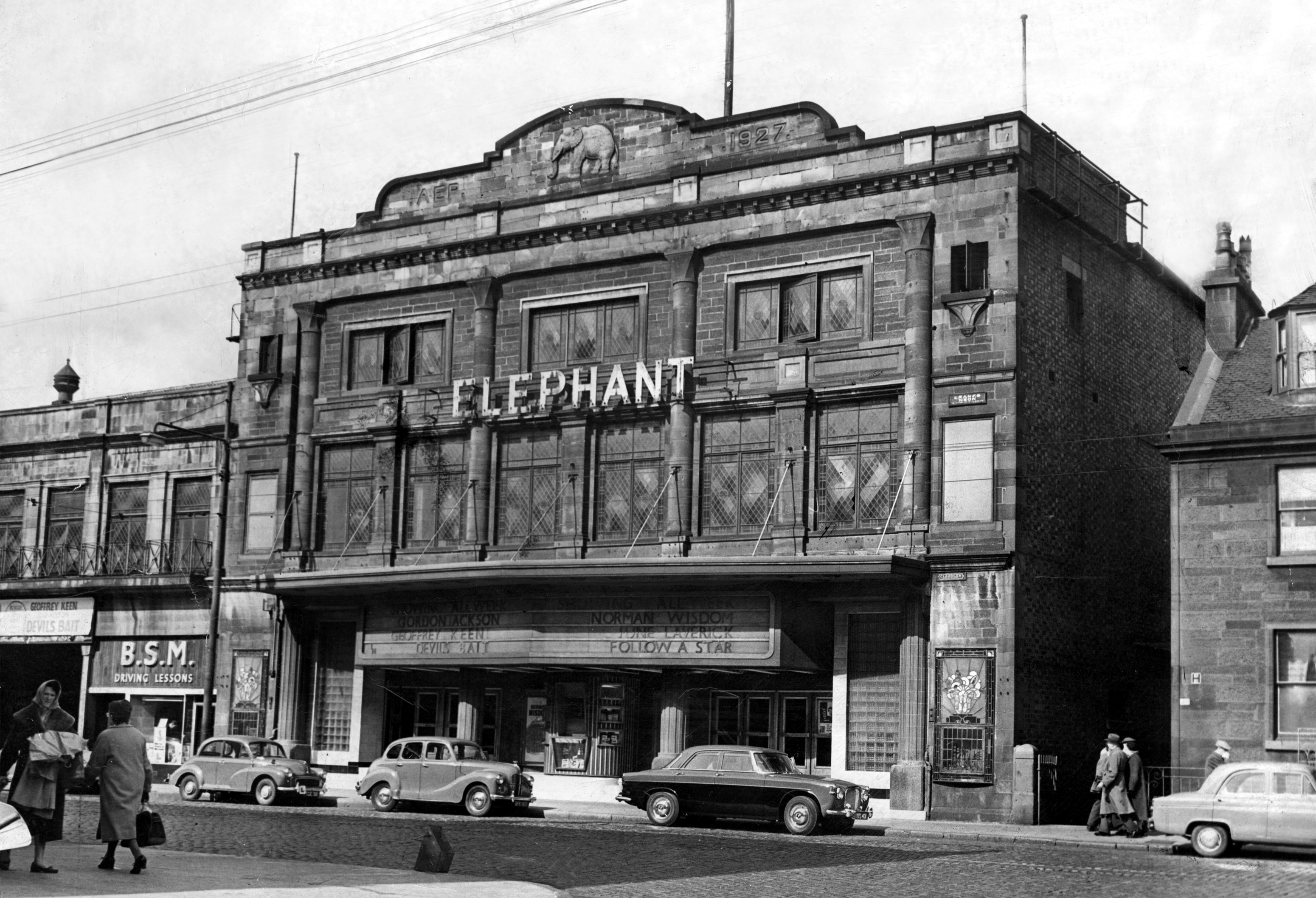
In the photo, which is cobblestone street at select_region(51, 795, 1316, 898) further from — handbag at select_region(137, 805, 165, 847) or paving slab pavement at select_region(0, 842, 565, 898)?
handbag at select_region(137, 805, 165, 847)

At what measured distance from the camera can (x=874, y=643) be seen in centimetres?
3259

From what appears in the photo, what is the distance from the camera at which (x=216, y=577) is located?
39.6m

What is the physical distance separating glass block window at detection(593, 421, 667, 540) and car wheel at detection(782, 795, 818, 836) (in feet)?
31.3

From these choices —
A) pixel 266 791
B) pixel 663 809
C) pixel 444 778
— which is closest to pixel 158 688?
pixel 266 791

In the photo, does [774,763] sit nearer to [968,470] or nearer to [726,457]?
[968,470]

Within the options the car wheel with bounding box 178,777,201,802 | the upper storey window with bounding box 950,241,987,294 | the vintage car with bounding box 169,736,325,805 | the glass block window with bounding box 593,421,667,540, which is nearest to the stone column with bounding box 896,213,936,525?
the upper storey window with bounding box 950,241,987,294

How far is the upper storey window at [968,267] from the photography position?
1272 inches

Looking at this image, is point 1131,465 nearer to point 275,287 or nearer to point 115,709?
point 275,287

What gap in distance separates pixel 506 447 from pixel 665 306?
198 inches

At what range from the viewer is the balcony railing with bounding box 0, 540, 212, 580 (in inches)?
1674

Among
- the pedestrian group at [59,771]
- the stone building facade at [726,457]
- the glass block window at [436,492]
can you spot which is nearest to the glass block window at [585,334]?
the stone building facade at [726,457]

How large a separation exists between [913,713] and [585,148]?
1524 cm

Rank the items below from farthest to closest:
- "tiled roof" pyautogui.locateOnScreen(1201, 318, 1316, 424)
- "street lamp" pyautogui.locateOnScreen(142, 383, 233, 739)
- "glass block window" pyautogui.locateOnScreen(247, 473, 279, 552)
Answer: "glass block window" pyautogui.locateOnScreen(247, 473, 279, 552), "street lamp" pyautogui.locateOnScreen(142, 383, 233, 739), "tiled roof" pyautogui.locateOnScreen(1201, 318, 1316, 424)

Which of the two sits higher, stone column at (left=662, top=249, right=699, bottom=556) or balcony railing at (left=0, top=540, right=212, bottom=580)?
stone column at (left=662, top=249, right=699, bottom=556)
